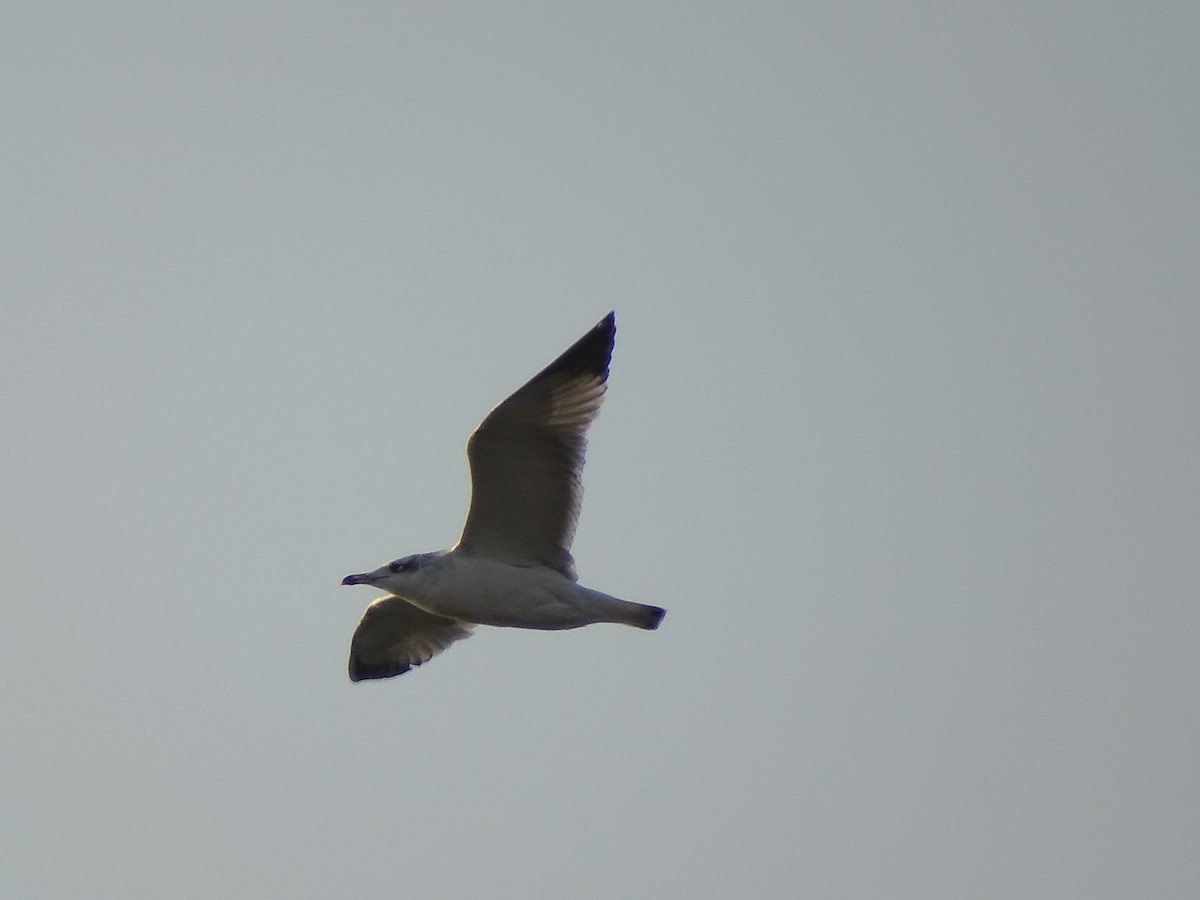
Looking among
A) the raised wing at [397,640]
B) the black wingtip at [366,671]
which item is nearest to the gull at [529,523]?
the raised wing at [397,640]

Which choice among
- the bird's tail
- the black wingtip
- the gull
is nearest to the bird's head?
the gull

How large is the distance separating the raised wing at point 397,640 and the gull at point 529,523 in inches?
70.9

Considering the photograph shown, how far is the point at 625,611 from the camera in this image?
464 inches

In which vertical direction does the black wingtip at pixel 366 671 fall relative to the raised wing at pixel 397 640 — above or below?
below

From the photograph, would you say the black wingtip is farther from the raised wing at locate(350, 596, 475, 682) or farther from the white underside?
the white underside

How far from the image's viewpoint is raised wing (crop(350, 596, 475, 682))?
14.0 m

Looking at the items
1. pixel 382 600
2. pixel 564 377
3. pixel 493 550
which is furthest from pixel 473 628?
pixel 564 377

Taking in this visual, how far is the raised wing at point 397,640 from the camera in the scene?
14031 millimetres

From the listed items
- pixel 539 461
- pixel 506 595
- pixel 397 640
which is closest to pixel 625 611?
pixel 506 595

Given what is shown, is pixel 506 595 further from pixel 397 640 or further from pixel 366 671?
pixel 366 671

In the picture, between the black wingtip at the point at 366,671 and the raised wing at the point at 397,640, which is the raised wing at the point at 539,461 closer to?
the raised wing at the point at 397,640

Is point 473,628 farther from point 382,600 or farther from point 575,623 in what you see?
point 575,623

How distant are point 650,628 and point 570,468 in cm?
129

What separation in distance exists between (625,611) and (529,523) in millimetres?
967
